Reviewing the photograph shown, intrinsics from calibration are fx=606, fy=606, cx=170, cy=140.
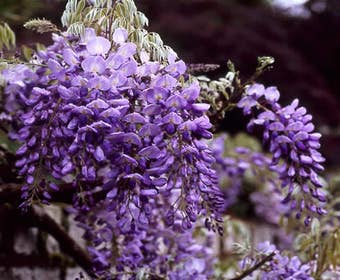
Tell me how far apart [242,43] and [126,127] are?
478cm

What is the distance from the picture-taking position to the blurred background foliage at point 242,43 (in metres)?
5.77

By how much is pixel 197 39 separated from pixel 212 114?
4.44 meters

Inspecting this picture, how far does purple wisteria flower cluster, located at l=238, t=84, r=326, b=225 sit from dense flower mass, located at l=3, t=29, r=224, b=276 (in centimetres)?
25

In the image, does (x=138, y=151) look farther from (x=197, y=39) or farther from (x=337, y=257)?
(x=197, y=39)

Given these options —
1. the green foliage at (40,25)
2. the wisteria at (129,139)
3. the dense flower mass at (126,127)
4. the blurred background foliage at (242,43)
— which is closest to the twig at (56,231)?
the wisteria at (129,139)

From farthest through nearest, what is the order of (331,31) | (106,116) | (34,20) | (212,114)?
(331,31)
(212,114)
(34,20)
(106,116)

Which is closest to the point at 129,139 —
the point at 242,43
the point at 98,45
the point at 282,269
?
the point at 98,45

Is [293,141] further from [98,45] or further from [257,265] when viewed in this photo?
[98,45]

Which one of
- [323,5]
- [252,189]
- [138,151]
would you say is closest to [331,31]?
[323,5]

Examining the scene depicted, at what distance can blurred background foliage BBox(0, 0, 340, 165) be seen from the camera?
5770mm

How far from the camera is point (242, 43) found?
5.87 metres

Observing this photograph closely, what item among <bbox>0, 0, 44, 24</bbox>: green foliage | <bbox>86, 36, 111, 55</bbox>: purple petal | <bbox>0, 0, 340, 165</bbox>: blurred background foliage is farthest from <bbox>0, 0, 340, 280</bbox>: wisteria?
<bbox>0, 0, 340, 165</bbox>: blurred background foliage

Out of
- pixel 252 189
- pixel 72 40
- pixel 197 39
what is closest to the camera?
pixel 72 40

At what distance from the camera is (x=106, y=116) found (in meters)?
1.18
